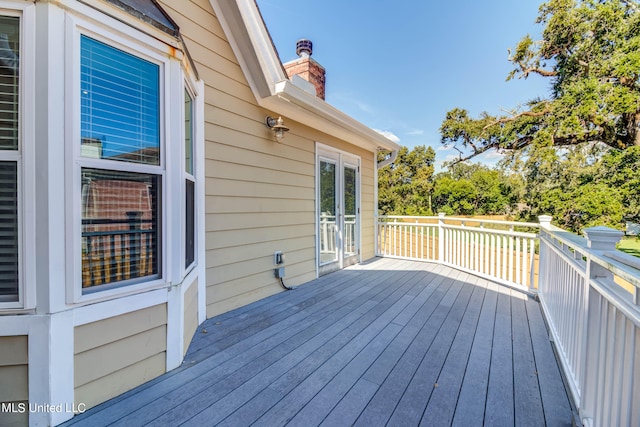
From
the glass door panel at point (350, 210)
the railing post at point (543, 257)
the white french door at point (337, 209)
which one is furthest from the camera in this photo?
the glass door panel at point (350, 210)

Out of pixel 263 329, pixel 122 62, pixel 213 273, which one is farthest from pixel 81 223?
pixel 263 329

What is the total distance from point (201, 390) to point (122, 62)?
2.12m

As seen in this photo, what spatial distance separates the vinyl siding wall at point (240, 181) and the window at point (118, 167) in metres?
0.91

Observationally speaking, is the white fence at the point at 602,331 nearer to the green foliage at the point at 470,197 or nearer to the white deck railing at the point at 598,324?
the white deck railing at the point at 598,324

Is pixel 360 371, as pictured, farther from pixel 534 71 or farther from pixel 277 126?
pixel 534 71

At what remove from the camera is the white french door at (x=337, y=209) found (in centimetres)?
473

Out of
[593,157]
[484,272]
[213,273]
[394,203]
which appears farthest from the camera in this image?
[394,203]

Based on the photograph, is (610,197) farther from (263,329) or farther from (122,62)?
(122,62)

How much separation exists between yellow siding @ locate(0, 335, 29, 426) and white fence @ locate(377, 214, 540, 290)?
14.8 ft

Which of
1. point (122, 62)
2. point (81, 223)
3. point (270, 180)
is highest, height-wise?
point (122, 62)

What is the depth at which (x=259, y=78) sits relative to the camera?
3199 millimetres

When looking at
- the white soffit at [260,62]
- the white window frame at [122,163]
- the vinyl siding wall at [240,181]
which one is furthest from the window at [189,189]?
the white soffit at [260,62]

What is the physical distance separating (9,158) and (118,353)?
1218 millimetres

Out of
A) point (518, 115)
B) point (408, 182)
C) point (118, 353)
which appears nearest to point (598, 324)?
point (118, 353)
